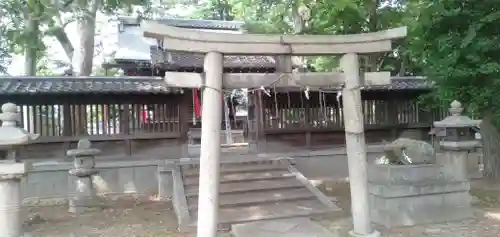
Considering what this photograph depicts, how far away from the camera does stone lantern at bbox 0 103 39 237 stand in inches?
279

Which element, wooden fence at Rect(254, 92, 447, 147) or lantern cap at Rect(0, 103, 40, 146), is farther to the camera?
wooden fence at Rect(254, 92, 447, 147)

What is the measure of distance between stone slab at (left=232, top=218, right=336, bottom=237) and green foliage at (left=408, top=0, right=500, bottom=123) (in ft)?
17.5

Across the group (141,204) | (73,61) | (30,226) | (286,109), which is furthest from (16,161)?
(73,61)

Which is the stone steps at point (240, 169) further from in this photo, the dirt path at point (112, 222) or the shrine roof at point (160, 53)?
the shrine roof at point (160, 53)

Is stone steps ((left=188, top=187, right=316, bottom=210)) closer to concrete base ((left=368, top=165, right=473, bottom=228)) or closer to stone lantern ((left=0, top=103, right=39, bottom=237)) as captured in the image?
concrete base ((left=368, top=165, right=473, bottom=228))

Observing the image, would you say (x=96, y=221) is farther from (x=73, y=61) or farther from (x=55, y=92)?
(x=73, y=61)

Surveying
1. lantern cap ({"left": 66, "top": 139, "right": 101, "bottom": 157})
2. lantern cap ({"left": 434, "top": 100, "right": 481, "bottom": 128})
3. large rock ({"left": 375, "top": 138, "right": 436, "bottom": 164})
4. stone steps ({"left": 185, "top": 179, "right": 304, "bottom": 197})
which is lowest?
stone steps ({"left": 185, "top": 179, "right": 304, "bottom": 197})

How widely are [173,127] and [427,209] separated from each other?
7813mm

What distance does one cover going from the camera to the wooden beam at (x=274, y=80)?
6254 mm

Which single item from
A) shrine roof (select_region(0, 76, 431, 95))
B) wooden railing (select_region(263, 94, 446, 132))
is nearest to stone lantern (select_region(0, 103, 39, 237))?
shrine roof (select_region(0, 76, 431, 95))

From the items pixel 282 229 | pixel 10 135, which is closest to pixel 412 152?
pixel 282 229

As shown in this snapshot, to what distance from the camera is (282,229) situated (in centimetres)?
750

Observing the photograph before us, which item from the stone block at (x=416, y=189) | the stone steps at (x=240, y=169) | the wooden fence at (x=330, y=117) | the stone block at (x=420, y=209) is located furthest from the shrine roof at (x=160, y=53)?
the stone block at (x=420, y=209)

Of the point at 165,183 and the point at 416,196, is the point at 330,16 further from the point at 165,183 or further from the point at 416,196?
the point at 416,196
